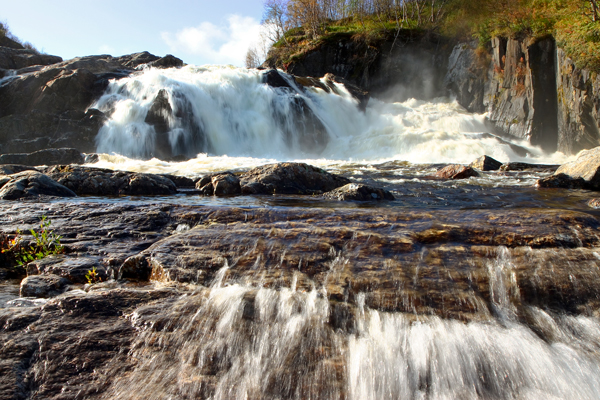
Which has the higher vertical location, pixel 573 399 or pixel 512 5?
pixel 512 5

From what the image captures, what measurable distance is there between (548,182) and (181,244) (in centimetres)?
975

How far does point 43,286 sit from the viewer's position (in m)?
3.24

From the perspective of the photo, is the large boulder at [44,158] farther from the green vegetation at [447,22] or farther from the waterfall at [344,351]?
the green vegetation at [447,22]

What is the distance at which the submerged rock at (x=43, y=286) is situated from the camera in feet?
10.4

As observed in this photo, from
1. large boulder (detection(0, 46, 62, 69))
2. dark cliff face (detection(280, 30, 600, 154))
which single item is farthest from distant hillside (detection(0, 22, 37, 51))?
dark cliff face (detection(280, 30, 600, 154))

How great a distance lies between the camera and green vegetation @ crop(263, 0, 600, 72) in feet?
49.5

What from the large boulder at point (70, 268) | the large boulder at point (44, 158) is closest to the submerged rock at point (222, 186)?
the large boulder at point (70, 268)

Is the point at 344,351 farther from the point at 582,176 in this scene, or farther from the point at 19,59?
the point at 19,59

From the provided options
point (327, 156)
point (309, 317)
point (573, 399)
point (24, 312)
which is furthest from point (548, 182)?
point (327, 156)

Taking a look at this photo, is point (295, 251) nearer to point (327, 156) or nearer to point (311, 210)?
point (311, 210)

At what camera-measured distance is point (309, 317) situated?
293cm

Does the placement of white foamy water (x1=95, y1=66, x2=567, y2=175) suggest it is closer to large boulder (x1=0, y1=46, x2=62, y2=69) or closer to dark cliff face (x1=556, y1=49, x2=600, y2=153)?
dark cliff face (x1=556, y1=49, x2=600, y2=153)

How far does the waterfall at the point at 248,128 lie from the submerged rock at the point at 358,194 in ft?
34.8

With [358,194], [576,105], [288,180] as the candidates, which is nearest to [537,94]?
[576,105]
